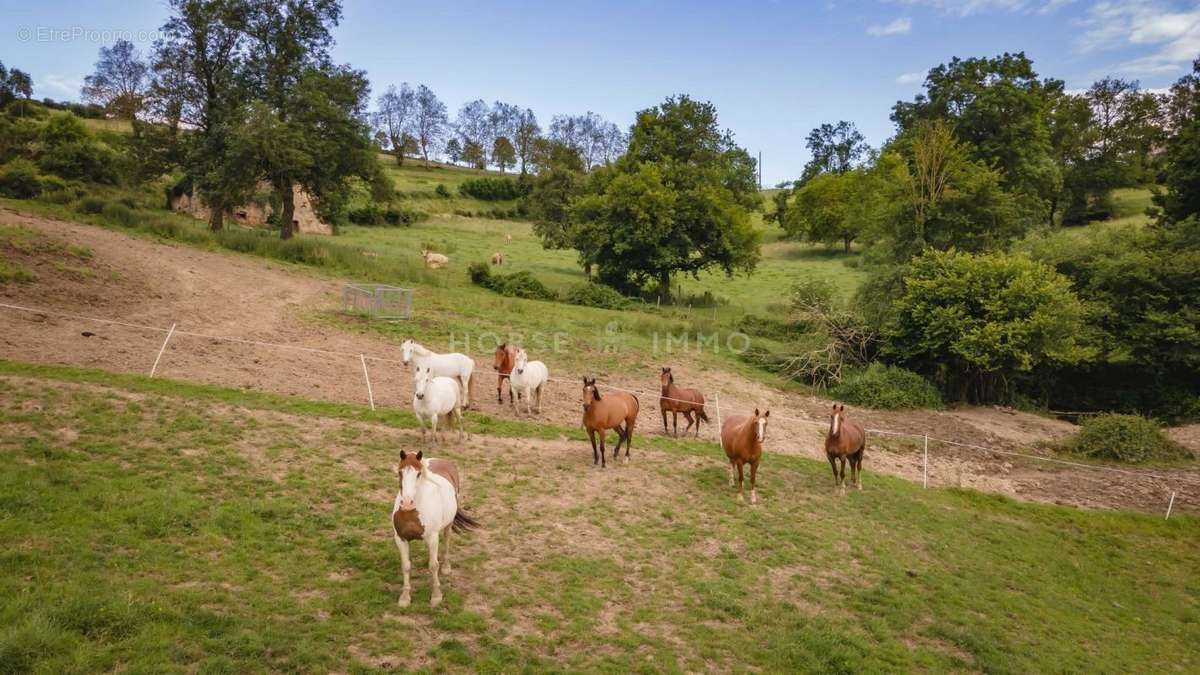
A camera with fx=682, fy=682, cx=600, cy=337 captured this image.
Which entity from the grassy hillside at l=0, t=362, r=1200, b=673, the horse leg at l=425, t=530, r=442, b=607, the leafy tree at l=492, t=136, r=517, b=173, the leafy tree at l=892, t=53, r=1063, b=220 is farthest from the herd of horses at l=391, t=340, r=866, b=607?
the leafy tree at l=492, t=136, r=517, b=173

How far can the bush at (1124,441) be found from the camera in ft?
63.2

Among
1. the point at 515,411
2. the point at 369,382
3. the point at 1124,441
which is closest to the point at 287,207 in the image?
the point at 369,382

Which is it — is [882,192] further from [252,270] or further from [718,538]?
[252,270]

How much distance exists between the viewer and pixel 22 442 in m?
10.4

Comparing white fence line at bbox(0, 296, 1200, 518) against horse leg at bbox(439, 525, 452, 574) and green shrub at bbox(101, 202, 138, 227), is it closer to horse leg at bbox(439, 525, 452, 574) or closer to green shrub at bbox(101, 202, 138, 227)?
horse leg at bbox(439, 525, 452, 574)

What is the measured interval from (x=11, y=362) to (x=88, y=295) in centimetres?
622

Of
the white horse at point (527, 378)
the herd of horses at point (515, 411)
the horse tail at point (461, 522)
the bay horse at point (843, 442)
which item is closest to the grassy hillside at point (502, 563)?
the horse tail at point (461, 522)

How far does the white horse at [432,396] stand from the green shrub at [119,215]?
989 inches

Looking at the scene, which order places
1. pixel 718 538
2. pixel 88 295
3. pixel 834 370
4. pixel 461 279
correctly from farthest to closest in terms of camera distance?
1. pixel 461 279
2. pixel 834 370
3. pixel 88 295
4. pixel 718 538

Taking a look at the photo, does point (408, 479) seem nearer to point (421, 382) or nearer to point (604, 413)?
point (421, 382)

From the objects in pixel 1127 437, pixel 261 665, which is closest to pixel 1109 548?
pixel 1127 437

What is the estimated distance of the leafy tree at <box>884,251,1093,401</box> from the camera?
926 inches

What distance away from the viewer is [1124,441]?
64.1 ft

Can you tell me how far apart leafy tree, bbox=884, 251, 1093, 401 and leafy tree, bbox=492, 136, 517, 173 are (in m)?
88.1
